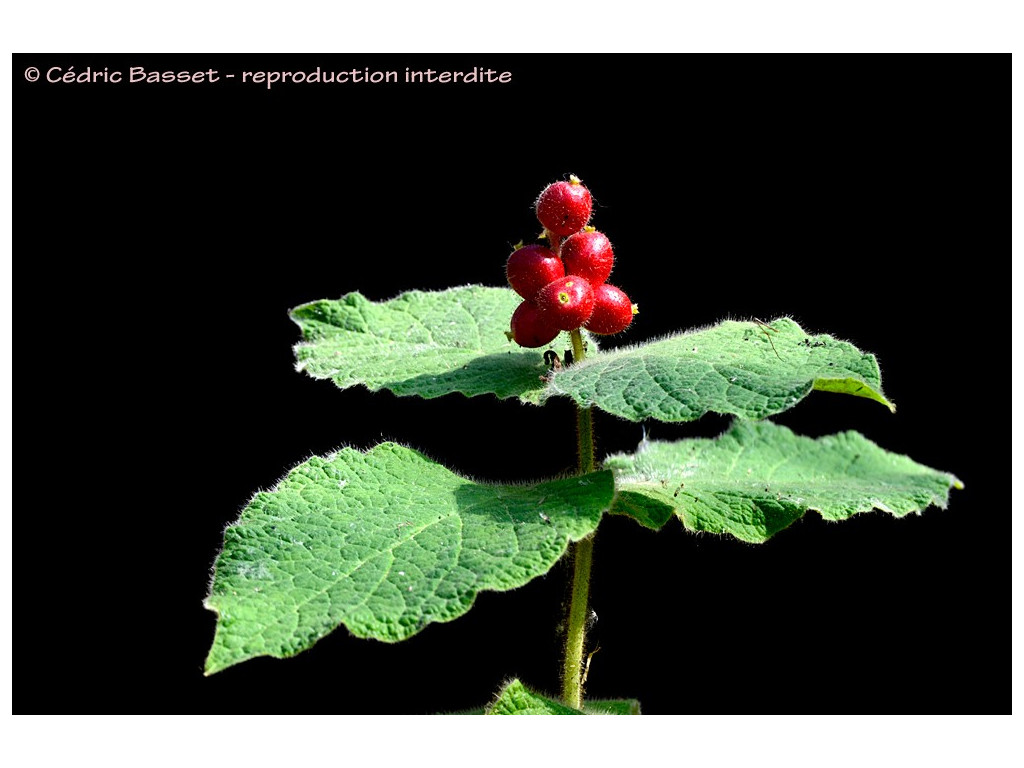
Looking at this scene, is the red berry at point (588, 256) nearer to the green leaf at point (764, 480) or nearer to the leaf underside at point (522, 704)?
the green leaf at point (764, 480)

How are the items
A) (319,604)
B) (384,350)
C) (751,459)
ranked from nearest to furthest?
(319,604)
(384,350)
(751,459)

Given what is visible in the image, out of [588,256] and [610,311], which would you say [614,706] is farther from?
[588,256]

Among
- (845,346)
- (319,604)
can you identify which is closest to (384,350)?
(319,604)

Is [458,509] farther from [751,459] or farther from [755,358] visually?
[751,459]

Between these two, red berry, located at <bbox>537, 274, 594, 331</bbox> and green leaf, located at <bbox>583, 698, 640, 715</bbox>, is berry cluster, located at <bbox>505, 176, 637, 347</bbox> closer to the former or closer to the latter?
red berry, located at <bbox>537, 274, 594, 331</bbox>

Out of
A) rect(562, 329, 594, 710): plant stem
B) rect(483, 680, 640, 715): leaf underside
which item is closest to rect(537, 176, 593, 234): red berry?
rect(562, 329, 594, 710): plant stem

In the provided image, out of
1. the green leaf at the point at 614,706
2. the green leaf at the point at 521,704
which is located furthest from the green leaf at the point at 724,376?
the green leaf at the point at 614,706
